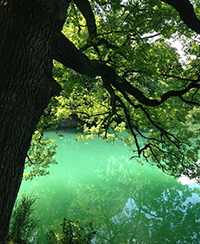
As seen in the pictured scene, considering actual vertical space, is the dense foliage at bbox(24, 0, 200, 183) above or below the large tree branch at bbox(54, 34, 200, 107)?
above

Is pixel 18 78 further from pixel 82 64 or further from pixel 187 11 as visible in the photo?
pixel 187 11

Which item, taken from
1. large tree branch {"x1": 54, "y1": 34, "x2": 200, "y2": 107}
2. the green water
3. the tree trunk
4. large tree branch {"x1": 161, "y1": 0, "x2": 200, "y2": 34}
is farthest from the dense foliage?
the green water

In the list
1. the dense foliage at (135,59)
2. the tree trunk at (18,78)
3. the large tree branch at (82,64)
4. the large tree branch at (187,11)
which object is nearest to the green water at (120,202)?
the dense foliage at (135,59)

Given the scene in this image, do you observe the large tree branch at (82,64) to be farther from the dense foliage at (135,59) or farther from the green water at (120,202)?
the green water at (120,202)

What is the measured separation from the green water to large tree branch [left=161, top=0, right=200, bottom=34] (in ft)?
16.8

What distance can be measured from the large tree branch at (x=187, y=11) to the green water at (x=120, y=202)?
5.11m

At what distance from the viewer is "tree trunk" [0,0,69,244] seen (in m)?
1.09

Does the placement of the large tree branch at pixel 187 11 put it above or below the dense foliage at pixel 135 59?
below

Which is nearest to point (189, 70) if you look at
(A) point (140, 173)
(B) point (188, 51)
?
(B) point (188, 51)

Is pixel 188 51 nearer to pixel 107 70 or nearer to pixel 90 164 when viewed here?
pixel 107 70

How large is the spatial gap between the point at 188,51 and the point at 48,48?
12.1 feet

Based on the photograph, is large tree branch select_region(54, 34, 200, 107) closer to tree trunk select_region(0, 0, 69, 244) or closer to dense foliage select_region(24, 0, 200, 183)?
dense foliage select_region(24, 0, 200, 183)

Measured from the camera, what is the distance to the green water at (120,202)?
5.51 metres

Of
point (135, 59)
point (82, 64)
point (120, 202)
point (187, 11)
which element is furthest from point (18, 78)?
point (120, 202)
